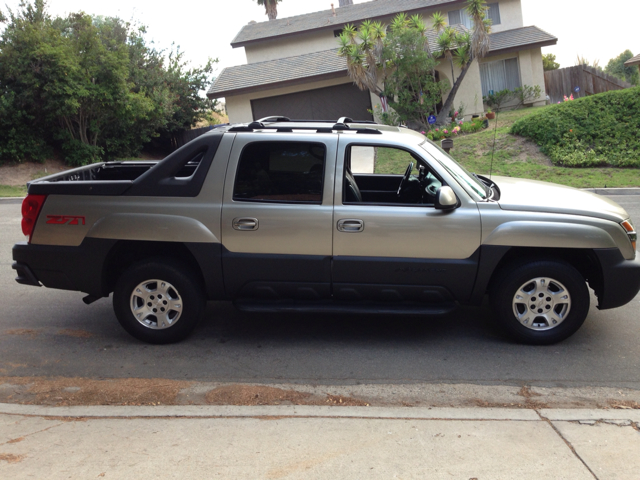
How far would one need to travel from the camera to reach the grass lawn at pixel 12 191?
1725cm

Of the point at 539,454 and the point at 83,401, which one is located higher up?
the point at 83,401

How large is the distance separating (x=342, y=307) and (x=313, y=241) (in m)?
0.64

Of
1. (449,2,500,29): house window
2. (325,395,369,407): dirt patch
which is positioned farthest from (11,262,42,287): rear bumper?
(449,2,500,29): house window

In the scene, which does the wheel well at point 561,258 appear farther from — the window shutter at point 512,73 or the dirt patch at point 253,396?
the window shutter at point 512,73

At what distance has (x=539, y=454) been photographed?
3.47 meters

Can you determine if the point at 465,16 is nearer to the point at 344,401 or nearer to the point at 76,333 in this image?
the point at 76,333

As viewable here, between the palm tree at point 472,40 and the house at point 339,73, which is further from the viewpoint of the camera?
the house at point 339,73

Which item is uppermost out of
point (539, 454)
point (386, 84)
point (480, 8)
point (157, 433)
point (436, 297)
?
point (480, 8)

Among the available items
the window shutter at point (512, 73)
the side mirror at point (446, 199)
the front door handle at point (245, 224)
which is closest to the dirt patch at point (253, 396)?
the front door handle at point (245, 224)

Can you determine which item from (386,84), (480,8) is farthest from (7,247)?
(480,8)

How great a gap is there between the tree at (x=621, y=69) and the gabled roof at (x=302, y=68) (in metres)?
15.6

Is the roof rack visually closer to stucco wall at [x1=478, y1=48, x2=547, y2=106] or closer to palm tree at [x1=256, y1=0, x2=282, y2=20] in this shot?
stucco wall at [x1=478, y1=48, x2=547, y2=106]

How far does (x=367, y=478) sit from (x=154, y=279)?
279cm

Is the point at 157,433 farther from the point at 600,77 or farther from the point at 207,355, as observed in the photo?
the point at 600,77
